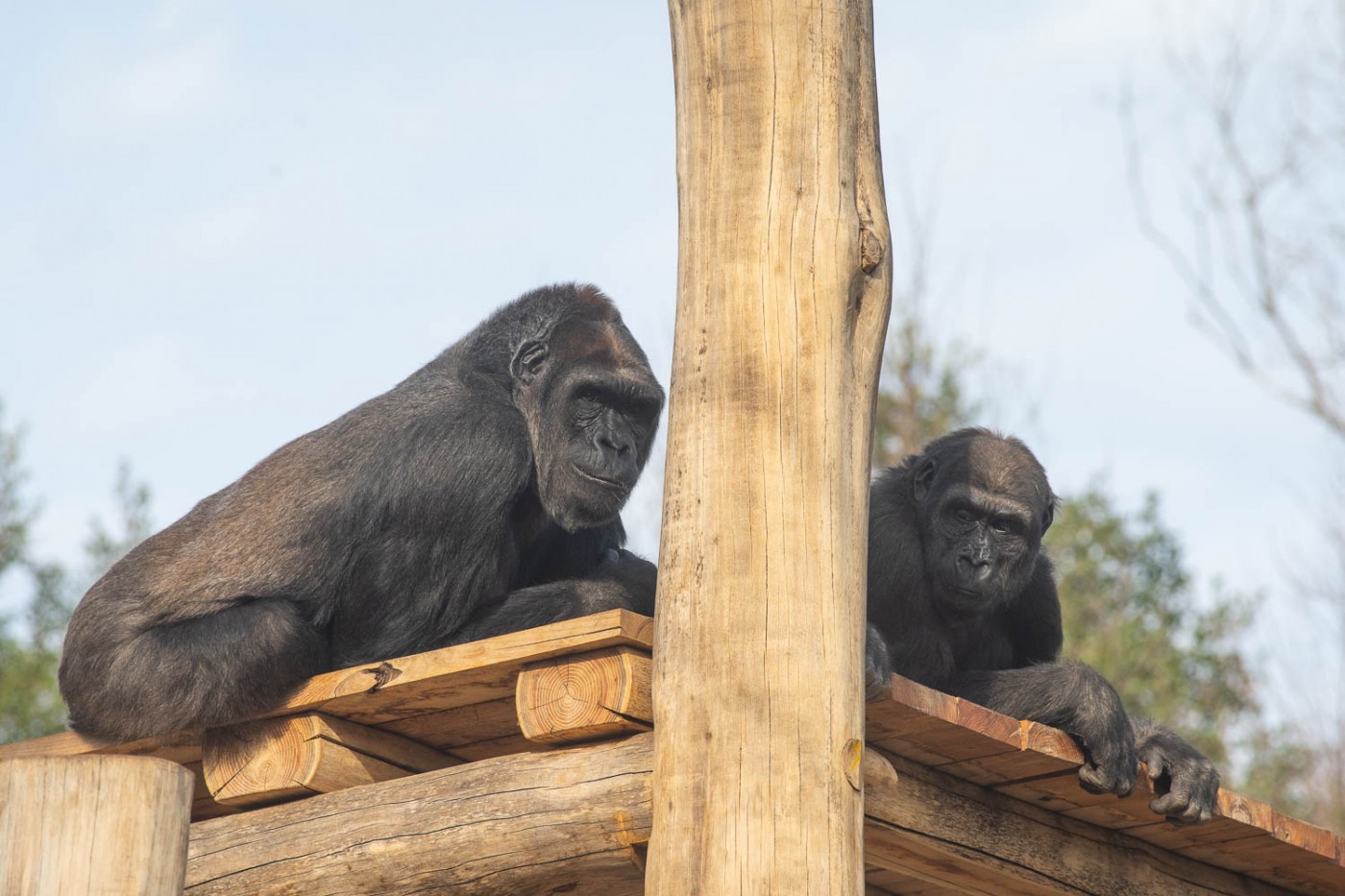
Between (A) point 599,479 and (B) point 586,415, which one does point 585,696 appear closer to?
(A) point 599,479

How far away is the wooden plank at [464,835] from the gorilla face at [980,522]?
91.6 inches

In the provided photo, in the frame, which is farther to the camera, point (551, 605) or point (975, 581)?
point (975, 581)

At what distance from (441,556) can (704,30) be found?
86.8 inches

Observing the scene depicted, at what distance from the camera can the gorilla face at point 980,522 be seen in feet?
21.8

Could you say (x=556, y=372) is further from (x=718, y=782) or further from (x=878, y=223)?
(x=718, y=782)

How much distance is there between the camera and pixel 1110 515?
→ 20891mm

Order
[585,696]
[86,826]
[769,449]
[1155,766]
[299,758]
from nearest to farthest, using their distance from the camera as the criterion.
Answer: [86,826] < [769,449] < [585,696] < [299,758] < [1155,766]

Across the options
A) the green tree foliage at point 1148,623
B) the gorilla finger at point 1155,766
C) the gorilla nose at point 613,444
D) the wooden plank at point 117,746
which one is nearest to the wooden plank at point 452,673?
the wooden plank at point 117,746

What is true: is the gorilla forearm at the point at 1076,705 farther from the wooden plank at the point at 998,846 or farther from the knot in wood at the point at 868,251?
the knot in wood at the point at 868,251

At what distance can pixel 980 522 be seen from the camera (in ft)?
22.3

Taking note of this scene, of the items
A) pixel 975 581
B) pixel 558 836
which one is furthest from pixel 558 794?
pixel 975 581

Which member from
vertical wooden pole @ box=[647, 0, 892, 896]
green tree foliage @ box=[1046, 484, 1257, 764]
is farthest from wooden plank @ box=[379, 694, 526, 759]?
green tree foliage @ box=[1046, 484, 1257, 764]

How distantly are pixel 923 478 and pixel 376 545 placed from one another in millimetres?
2585

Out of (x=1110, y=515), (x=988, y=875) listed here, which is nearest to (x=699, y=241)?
(x=988, y=875)
